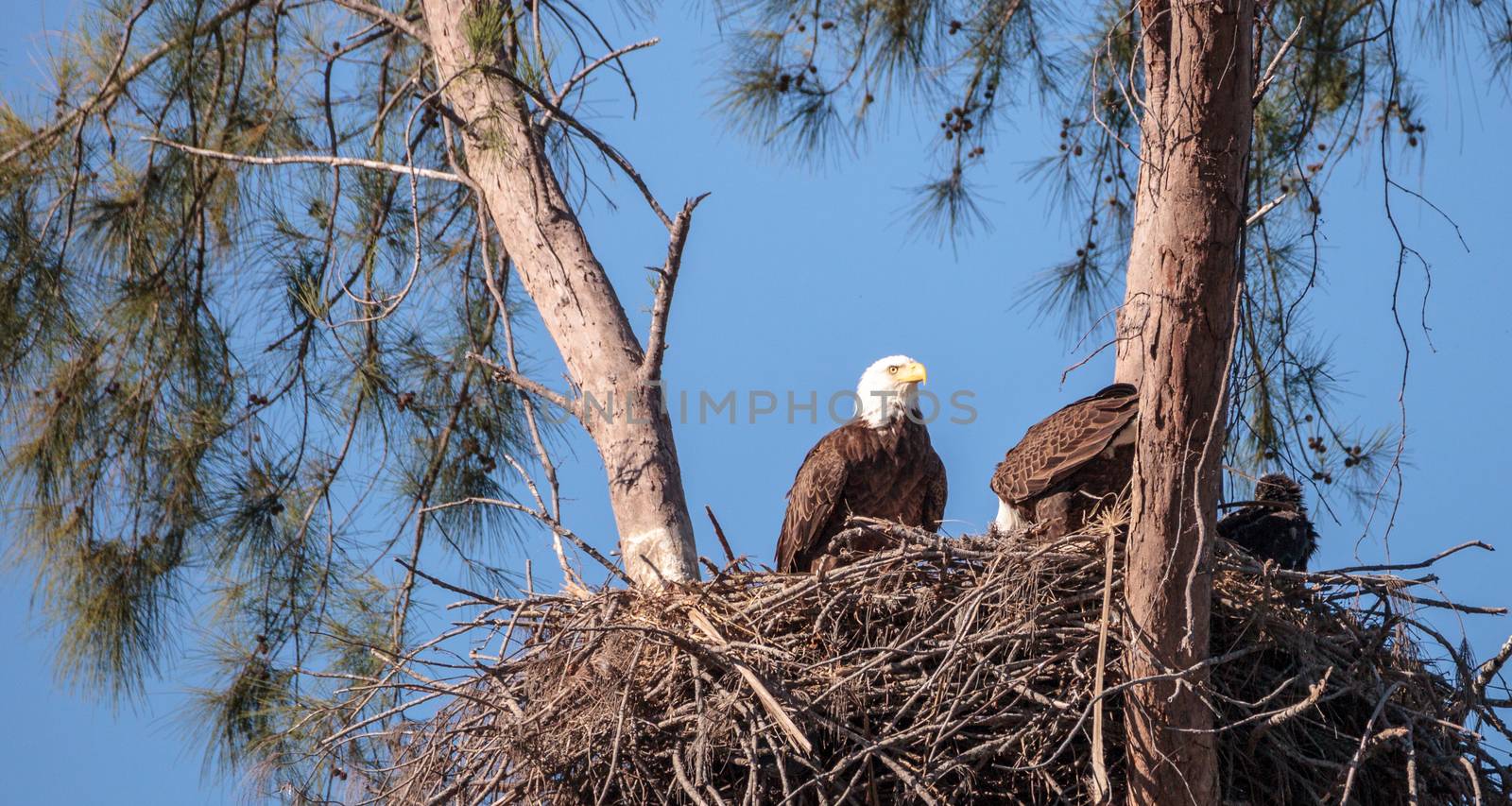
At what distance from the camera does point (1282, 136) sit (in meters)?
5.62

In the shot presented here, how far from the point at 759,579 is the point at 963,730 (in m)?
0.75

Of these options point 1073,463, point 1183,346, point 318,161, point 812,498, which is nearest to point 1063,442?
point 1073,463

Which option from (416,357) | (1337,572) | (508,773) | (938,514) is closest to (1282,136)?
(938,514)

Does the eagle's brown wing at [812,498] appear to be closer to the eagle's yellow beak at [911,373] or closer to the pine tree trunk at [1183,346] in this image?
the eagle's yellow beak at [911,373]

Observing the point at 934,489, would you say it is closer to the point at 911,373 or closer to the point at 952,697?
the point at 911,373

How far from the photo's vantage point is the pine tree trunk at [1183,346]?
2959 mm

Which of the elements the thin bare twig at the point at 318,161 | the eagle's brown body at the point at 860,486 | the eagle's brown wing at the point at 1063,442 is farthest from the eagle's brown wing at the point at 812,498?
the thin bare twig at the point at 318,161

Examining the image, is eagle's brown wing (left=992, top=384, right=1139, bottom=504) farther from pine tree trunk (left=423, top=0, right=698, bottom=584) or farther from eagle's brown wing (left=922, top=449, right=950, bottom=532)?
pine tree trunk (left=423, top=0, right=698, bottom=584)

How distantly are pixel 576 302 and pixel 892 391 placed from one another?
3.56 feet

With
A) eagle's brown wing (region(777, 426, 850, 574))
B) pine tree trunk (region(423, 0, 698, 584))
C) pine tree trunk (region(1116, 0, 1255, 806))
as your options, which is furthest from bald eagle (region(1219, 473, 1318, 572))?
pine tree trunk (region(423, 0, 698, 584))

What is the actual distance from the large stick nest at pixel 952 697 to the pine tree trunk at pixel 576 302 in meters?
0.65

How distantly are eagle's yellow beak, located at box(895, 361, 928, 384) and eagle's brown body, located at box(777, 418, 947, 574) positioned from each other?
0.14 metres

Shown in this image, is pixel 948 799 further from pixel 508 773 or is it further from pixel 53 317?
pixel 53 317

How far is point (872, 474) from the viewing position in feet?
16.2
